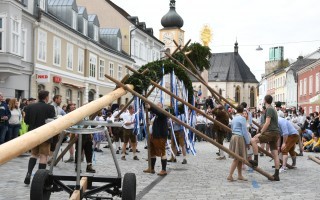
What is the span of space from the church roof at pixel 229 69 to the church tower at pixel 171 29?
1310 inches

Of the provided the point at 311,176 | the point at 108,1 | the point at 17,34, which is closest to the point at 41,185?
the point at 311,176

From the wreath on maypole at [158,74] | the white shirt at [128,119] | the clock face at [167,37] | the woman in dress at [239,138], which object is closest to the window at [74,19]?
the white shirt at [128,119]

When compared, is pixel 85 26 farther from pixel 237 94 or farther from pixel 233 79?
pixel 237 94

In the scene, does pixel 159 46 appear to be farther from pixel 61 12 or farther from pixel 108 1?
pixel 61 12

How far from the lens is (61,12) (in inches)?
1254

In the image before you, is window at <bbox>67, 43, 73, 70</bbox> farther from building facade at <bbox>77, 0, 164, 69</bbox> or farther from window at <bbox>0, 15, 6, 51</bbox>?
building facade at <bbox>77, 0, 164, 69</bbox>

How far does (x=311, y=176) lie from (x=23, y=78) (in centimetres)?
1695

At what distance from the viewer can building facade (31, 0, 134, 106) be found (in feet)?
86.3

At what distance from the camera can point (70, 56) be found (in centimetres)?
3083

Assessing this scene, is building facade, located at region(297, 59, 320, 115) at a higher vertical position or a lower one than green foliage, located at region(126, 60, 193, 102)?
higher

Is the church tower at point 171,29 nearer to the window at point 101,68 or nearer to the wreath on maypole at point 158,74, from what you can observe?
the window at point 101,68

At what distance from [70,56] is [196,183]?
22457 millimetres

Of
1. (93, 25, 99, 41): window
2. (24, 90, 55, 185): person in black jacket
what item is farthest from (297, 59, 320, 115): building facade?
(24, 90, 55, 185): person in black jacket

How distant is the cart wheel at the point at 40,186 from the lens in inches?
216
